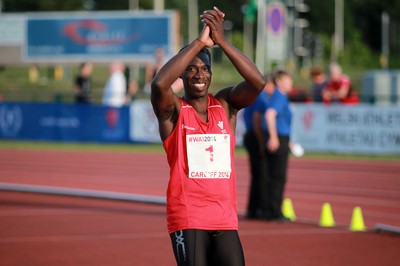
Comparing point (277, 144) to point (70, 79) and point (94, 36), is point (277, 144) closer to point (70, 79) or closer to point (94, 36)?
point (94, 36)

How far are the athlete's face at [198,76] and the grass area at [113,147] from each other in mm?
18919

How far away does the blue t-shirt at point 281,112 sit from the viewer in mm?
13953

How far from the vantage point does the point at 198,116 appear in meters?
6.86

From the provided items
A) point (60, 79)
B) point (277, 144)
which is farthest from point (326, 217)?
point (60, 79)

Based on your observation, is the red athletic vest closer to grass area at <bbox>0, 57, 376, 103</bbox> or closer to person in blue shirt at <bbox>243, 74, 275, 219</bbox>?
person in blue shirt at <bbox>243, 74, 275, 219</bbox>

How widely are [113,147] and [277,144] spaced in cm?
1624

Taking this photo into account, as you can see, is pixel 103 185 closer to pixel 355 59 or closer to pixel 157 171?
pixel 157 171

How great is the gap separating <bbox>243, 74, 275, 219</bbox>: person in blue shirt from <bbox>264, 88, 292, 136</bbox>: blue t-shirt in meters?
0.16

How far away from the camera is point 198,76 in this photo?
6.80 meters

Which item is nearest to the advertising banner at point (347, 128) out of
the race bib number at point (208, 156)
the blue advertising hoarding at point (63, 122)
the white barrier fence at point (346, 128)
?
the white barrier fence at point (346, 128)

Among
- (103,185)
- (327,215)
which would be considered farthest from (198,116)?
(103,185)

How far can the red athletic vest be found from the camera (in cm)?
674

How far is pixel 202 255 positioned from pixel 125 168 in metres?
16.3

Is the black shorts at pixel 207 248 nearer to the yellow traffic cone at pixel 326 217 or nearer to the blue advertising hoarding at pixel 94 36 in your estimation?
the yellow traffic cone at pixel 326 217
